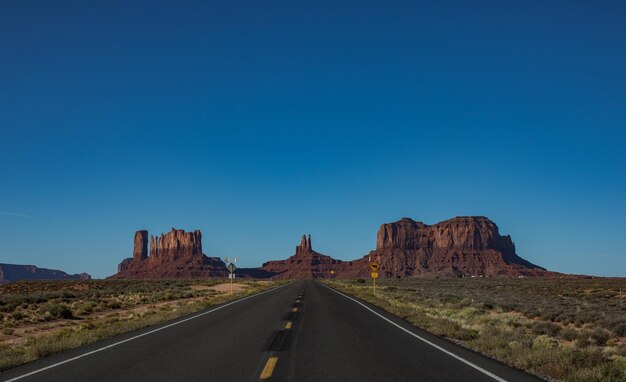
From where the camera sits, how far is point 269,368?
841 cm

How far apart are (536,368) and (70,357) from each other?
935 cm

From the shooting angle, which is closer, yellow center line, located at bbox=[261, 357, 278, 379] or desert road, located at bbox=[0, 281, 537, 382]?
yellow center line, located at bbox=[261, 357, 278, 379]

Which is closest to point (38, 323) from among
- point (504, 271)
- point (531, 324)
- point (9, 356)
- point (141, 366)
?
point (9, 356)

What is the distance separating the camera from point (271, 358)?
950 centimetres

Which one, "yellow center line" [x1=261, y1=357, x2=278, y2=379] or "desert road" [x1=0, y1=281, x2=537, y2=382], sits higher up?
"yellow center line" [x1=261, y1=357, x2=278, y2=379]

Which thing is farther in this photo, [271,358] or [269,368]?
[271,358]

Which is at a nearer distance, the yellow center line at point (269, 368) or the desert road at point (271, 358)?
the yellow center line at point (269, 368)

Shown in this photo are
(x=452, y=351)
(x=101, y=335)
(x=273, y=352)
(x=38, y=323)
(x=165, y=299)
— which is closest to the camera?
(x=273, y=352)

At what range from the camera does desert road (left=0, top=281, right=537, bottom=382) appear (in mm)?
8055

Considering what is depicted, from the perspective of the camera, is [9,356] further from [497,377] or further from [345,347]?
[497,377]

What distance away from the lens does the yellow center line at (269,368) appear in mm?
7797

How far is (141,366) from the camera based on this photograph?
9023mm

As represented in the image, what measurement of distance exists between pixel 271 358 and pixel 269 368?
1106mm

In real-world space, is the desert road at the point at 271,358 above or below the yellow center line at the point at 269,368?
below
